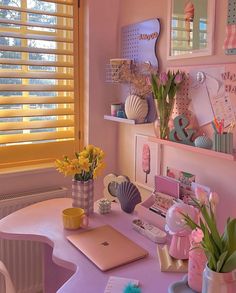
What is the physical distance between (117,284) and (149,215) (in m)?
0.59

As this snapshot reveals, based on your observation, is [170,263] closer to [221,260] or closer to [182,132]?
[221,260]

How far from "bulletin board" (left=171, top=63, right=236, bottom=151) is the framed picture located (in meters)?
0.30

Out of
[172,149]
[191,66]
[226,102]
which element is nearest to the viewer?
[226,102]

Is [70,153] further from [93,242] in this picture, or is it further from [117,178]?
[93,242]

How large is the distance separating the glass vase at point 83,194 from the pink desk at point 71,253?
0.06m

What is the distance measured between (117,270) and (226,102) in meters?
0.83

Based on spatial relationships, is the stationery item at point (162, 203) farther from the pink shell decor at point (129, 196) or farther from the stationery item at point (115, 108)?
the stationery item at point (115, 108)

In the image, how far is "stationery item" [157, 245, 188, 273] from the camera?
131 cm

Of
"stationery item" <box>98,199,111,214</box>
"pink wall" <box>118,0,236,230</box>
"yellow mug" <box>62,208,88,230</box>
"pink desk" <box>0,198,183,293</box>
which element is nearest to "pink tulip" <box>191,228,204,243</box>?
"pink desk" <box>0,198,183,293</box>

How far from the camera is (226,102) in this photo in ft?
5.13

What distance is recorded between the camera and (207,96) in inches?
65.1

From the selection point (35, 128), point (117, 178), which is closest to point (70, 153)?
point (35, 128)

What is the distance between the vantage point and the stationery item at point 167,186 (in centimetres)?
172

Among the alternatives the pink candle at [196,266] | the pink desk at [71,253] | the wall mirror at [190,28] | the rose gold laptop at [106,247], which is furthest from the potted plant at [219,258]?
the wall mirror at [190,28]
